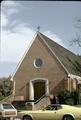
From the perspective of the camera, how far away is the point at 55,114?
65.4 ft

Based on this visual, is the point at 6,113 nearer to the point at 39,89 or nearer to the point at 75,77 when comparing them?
the point at 39,89

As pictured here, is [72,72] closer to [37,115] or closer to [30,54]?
[30,54]

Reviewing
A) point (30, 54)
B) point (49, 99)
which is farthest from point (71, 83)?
point (30, 54)

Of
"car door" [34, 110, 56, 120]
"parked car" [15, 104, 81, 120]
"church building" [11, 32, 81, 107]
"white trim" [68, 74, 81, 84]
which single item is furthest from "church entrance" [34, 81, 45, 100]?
A: "car door" [34, 110, 56, 120]

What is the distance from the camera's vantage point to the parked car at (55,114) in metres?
19.2

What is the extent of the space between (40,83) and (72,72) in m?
4.26

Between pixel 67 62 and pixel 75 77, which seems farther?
pixel 67 62

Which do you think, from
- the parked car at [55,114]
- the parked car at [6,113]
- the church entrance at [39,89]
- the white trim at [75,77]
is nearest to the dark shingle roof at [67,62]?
the white trim at [75,77]

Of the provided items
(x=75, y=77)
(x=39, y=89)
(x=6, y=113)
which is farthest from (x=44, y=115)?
(x=75, y=77)

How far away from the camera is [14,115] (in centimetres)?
2128

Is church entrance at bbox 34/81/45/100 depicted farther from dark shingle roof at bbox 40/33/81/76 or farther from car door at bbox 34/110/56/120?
car door at bbox 34/110/56/120

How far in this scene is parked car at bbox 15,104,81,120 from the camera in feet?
62.9

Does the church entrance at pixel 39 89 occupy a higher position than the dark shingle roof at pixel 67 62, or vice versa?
the dark shingle roof at pixel 67 62

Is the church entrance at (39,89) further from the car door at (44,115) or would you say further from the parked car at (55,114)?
the car door at (44,115)
